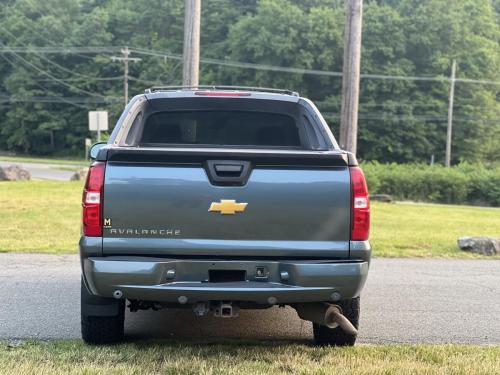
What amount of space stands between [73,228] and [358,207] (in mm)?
8050

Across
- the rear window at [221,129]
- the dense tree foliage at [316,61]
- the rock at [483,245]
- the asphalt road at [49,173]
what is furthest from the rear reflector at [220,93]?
the dense tree foliage at [316,61]

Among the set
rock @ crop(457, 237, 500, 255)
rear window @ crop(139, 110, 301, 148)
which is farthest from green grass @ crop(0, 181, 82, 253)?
rock @ crop(457, 237, 500, 255)

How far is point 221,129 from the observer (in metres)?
5.71

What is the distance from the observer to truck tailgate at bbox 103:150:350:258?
372 centimetres

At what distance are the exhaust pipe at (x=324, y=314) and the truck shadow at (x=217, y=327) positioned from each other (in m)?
0.75

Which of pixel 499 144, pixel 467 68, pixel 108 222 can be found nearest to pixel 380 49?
pixel 467 68

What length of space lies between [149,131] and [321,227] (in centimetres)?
234

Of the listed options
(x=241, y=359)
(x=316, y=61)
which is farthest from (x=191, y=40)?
(x=316, y=61)

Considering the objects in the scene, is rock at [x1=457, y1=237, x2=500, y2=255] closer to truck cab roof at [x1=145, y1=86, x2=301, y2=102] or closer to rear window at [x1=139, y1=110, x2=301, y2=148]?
rear window at [x1=139, y1=110, x2=301, y2=148]

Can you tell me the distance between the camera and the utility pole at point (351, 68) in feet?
33.9

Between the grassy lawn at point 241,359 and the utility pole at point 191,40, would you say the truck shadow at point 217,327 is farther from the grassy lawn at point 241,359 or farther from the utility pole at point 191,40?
the utility pole at point 191,40

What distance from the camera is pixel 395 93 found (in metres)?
53.3

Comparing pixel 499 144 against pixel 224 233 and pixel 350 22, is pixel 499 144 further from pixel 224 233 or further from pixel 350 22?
pixel 224 233

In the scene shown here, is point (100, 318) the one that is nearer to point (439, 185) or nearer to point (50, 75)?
point (439, 185)
